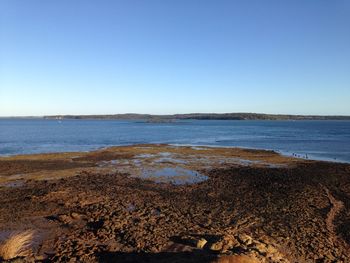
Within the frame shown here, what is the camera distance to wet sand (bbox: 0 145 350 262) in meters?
11.3

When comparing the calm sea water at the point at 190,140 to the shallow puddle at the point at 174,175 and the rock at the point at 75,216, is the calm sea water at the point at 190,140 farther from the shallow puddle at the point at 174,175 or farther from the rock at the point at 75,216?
the rock at the point at 75,216

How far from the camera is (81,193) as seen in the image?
19.4 meters

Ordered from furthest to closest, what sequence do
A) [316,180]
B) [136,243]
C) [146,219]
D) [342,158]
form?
[342,158] → [316,180] → [146,219] → [136,243]

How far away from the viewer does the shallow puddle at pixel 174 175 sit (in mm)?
24250

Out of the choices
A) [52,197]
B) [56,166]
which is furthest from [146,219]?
[56,166]

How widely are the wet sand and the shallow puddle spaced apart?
81mm

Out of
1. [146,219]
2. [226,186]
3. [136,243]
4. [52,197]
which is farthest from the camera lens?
[226,186]

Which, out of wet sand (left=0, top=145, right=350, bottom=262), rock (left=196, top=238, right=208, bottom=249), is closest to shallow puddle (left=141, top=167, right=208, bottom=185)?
wet sand (left=0, top=145, right=350, bottom=262)

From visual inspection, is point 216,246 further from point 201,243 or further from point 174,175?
point 174,175

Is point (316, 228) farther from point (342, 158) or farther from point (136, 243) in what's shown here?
point (342, 158)

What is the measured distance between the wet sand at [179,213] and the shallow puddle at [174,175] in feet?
0.27

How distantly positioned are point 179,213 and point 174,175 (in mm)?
10737

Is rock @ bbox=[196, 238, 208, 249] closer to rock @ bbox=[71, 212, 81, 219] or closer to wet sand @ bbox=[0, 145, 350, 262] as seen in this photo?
wet sand @ bbox=[0, 145, 350, 262]

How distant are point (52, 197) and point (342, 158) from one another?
34.3 metres
